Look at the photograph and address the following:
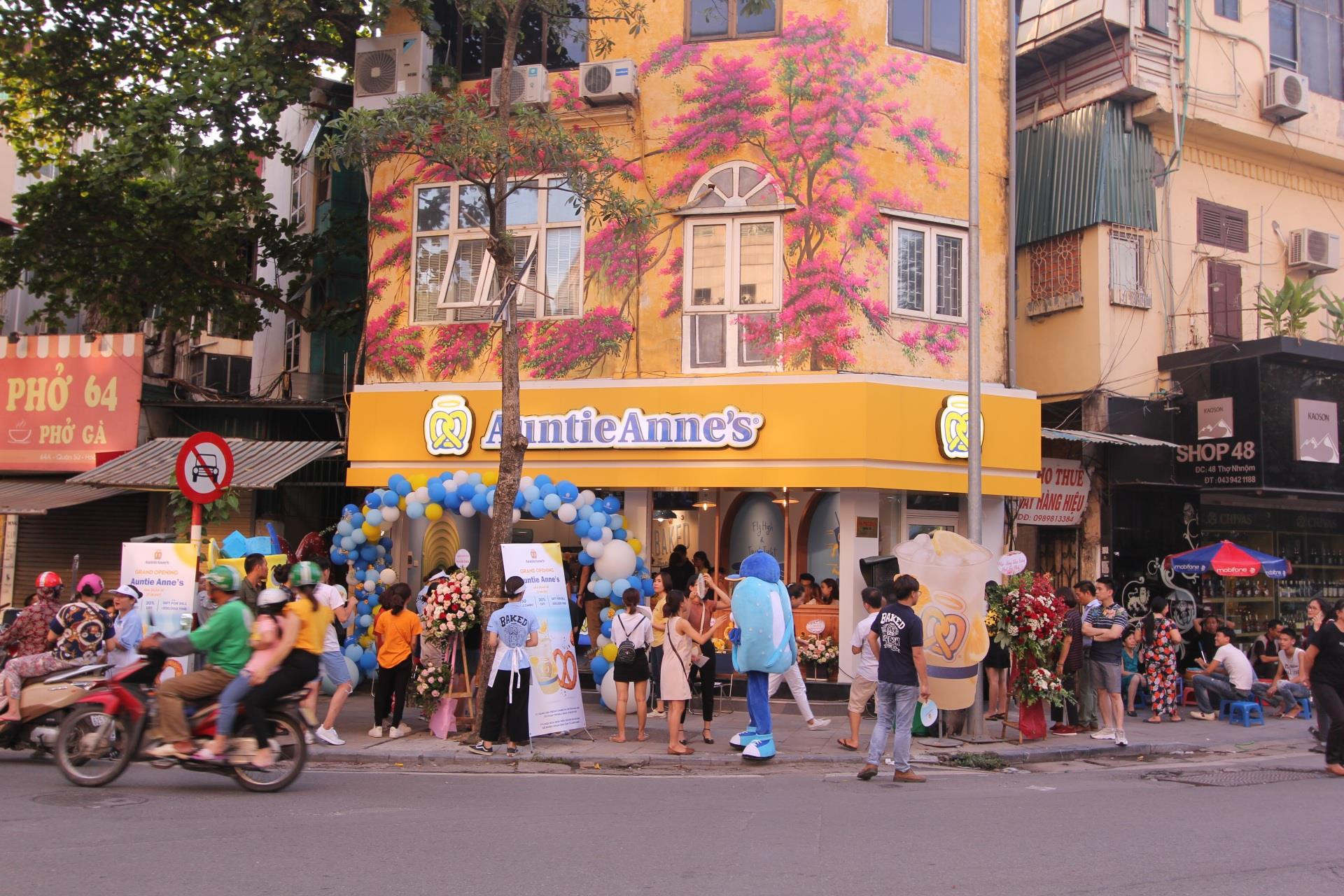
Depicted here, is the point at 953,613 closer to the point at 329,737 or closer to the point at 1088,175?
the point at 329,737

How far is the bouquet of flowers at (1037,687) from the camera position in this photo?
12.9 meters

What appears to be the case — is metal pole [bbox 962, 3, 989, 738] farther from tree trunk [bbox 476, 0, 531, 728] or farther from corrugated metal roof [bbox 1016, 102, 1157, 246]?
corrugated metal roof [bbox 1016, 102, 1157, 246]

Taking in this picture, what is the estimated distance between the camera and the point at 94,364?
62.0ft

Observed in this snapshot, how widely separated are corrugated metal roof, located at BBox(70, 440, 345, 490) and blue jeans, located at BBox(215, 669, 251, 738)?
7.63 m

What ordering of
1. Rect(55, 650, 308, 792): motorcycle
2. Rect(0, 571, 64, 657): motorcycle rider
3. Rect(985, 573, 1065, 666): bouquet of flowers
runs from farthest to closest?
Rect(985, 573, 1065, 666): bouquet of flowers < Rect(0, 571, 64, 657): motorcycle rider < Rect(55, 650, 308, 792): motorcycle

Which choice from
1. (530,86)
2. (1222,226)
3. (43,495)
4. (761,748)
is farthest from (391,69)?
(1222,226)

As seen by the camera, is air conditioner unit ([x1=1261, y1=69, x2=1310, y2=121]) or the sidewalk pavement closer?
the sidewalk pavement

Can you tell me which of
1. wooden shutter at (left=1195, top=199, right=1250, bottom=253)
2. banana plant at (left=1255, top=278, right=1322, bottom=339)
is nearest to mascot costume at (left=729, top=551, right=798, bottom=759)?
banana plant at (left=1255, top=278, right=1322, bottom=339)

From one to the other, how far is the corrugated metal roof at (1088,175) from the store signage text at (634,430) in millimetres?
7866

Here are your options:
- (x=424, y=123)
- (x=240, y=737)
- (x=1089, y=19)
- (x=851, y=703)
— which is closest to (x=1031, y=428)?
(x=851, y=703)

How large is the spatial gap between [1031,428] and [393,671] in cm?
957

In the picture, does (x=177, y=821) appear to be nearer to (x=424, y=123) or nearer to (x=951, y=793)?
→ (x=951, y=793)

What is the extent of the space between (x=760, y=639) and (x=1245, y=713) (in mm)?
9053

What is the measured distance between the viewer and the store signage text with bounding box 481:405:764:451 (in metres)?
15.4
